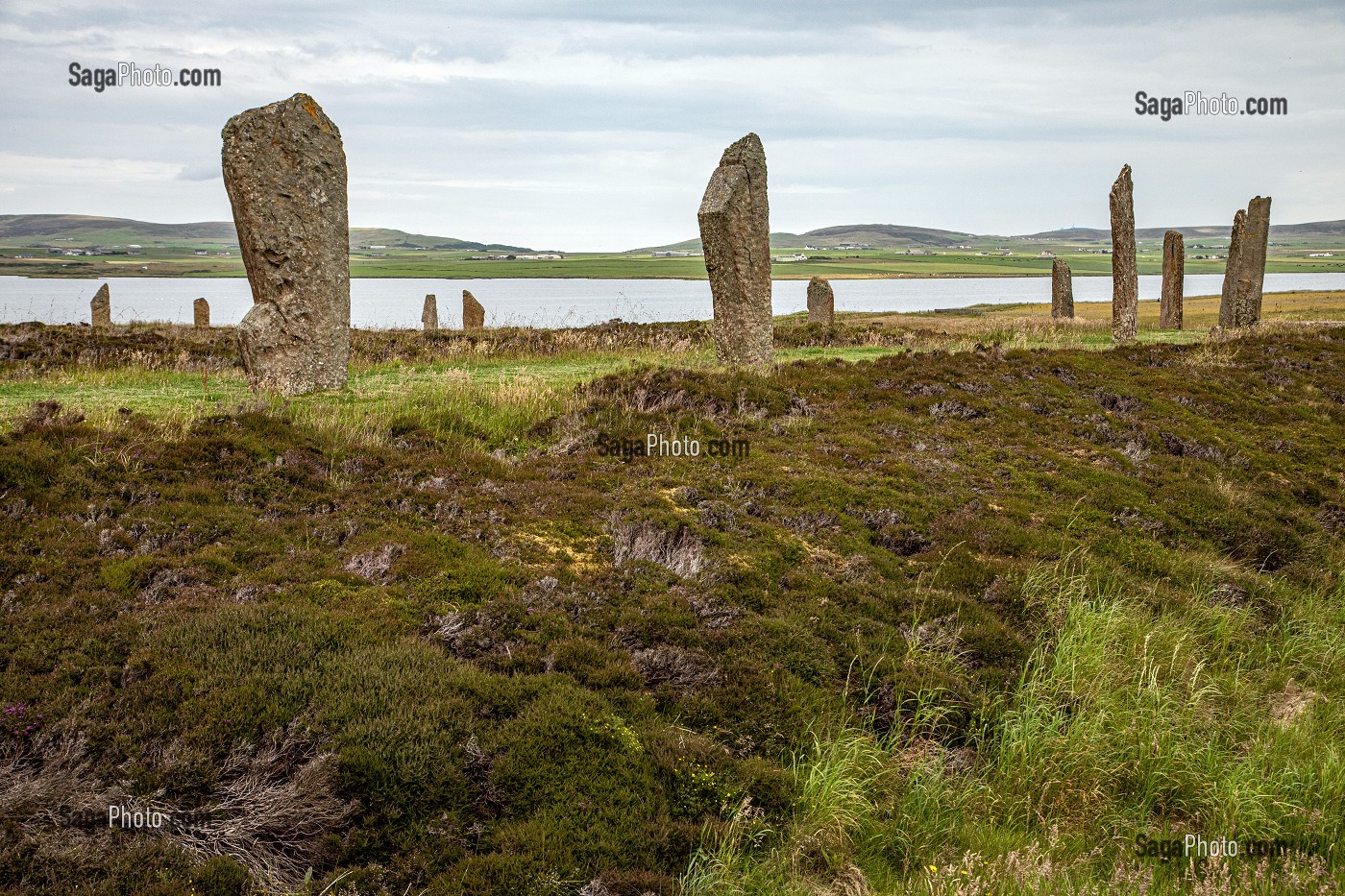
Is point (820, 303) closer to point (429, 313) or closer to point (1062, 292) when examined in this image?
point (1062, 292)

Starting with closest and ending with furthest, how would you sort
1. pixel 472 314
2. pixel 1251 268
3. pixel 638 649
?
A: pixel 638 649, pixel 1251 268, pixel 472 314

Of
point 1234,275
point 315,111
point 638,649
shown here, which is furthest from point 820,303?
point 638,649

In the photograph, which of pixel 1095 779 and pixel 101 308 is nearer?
pixel 1095 779

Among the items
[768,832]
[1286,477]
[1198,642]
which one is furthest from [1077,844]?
[1286,477]

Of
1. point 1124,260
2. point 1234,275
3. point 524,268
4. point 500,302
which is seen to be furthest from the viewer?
point 524,268

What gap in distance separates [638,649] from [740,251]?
41.1 feet

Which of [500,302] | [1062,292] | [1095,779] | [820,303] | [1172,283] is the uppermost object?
[500,302]

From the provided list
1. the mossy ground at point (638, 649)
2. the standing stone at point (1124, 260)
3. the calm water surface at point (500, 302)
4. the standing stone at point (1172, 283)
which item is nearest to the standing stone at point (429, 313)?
the calm water surface at point (500, 302)

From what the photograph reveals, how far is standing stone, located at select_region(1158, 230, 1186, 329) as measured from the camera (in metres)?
31.8

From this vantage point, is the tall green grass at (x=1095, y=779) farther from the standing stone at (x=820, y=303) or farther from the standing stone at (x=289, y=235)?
the standing stone at (x=820, y=303)

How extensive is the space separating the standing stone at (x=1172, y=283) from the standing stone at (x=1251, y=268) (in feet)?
7.80

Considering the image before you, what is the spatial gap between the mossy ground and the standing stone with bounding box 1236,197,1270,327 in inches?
681

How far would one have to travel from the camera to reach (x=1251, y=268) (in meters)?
29.2

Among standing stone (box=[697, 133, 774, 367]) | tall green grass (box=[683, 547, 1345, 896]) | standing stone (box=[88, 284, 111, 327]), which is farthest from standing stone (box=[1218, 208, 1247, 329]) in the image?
standing stone (box=[88, 284, 111, 327])
